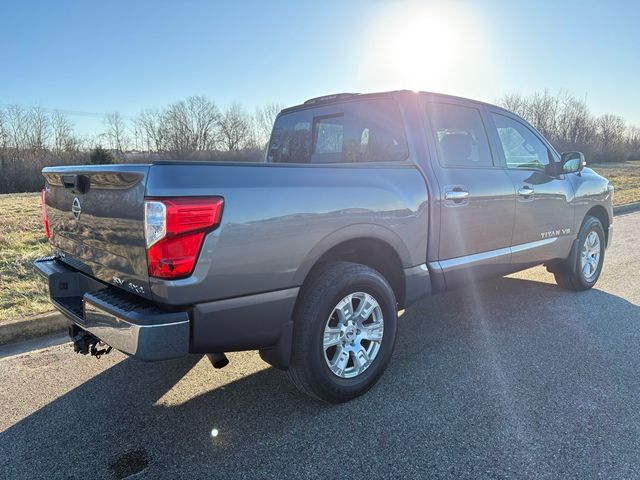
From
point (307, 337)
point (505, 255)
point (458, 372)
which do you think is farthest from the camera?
point (505, 255)

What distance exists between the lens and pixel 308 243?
263cm

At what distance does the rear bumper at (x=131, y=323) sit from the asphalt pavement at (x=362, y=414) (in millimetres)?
641

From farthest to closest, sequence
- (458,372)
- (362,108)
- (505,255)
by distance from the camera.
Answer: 1. (505,255)
2. (362,108)
3. (458,372)

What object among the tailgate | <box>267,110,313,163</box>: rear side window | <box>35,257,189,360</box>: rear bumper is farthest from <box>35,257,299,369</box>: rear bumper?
<box>267,110,313,163</box>: rear side window

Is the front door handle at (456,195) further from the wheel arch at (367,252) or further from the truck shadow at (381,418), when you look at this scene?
the truck shadow at (381,418)

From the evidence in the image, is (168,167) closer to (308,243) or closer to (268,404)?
(308,243)

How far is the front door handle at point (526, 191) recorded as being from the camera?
4188 millimetres

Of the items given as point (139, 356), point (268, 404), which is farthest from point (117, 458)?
point (268, 404)

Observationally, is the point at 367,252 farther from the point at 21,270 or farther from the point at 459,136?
the point at 21,270

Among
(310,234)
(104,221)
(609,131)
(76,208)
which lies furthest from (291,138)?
(609,131)

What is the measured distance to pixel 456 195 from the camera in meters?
3.54

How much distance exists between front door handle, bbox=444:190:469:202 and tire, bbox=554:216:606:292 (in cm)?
219

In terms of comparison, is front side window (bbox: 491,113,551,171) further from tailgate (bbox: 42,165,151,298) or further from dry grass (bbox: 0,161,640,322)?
dry grass (bbox: 0,161,640,322)

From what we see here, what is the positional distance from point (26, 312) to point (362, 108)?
3.57m
